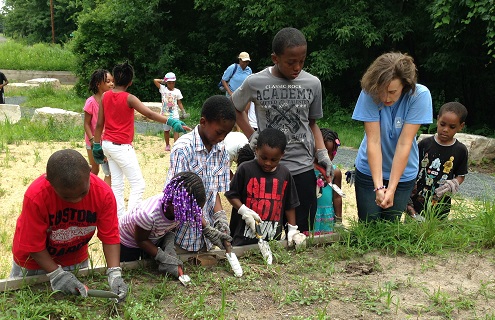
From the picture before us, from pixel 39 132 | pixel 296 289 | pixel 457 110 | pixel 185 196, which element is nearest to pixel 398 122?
pixel 457 110

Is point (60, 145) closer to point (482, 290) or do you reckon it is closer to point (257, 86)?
point (257, 86)

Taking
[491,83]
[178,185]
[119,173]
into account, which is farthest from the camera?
[491,83]

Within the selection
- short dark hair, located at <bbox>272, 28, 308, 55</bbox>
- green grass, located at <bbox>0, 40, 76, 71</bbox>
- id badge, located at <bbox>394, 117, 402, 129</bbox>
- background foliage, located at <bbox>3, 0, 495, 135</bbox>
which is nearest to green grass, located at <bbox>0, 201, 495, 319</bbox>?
id badge, located at <bbox>394, 117, 402, 129</bbox>

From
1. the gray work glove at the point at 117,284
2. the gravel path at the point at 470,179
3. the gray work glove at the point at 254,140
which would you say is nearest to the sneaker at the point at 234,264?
the gray work glove at the point at 117,284

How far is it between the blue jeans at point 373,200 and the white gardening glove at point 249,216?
832mm

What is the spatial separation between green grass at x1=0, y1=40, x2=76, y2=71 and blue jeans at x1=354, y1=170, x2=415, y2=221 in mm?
25224

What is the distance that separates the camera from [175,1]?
19422 mm

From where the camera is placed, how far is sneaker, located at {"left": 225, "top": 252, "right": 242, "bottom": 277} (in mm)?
3180

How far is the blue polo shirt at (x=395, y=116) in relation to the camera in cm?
349

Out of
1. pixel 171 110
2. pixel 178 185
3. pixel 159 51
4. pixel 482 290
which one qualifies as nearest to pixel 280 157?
pixel 178 185

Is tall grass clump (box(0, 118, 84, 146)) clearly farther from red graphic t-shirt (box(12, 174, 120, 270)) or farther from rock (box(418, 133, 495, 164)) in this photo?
red graphic t-shirt (box(12, 174, 120, 270))

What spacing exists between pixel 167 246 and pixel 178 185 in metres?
0.49

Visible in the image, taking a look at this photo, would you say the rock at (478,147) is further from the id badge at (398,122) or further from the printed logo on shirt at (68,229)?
the printed logo on shirt at (68,229)

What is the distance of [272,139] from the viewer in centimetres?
354
